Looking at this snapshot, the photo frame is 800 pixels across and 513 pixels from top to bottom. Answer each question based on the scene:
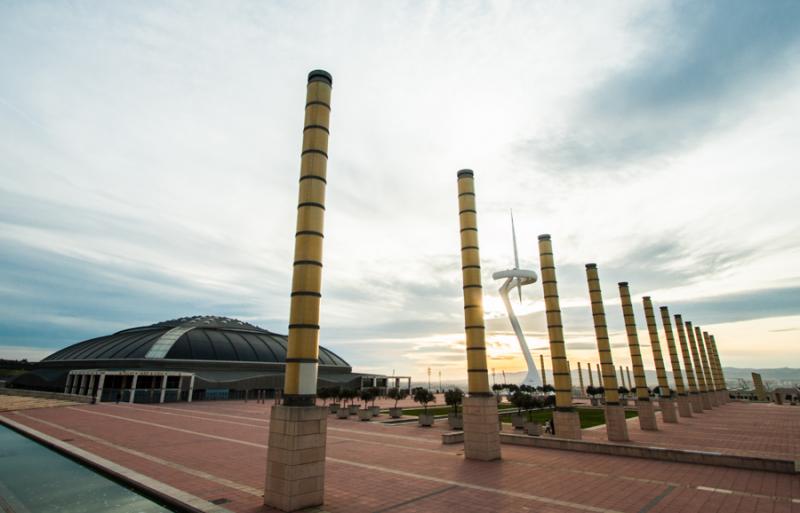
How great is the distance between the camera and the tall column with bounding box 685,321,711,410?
44.8 m

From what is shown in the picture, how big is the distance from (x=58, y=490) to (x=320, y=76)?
640 inches

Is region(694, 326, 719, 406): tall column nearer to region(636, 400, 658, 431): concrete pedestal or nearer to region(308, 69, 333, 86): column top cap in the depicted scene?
region(636, 400, 658, 431): concrete pedestal

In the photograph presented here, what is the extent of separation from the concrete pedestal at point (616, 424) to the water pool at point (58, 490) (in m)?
22.2

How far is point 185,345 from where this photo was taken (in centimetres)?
7138

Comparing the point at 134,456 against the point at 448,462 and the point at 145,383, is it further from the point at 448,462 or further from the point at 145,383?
the point at 145,383

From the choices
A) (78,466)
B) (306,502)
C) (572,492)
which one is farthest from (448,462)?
(78,466)

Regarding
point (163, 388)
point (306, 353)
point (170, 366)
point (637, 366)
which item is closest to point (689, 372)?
point (637, 366)

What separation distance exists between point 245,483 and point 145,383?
200 ft

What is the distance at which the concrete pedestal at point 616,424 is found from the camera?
75.6 feet

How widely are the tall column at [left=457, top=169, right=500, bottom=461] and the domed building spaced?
4906 centimetres

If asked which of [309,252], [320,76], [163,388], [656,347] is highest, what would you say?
[320,76]

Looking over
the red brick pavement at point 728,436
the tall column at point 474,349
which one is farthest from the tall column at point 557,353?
the tall column at point 474,349

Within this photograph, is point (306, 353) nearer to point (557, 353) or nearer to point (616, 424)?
point (557, 353)

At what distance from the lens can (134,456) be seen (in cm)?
1753
